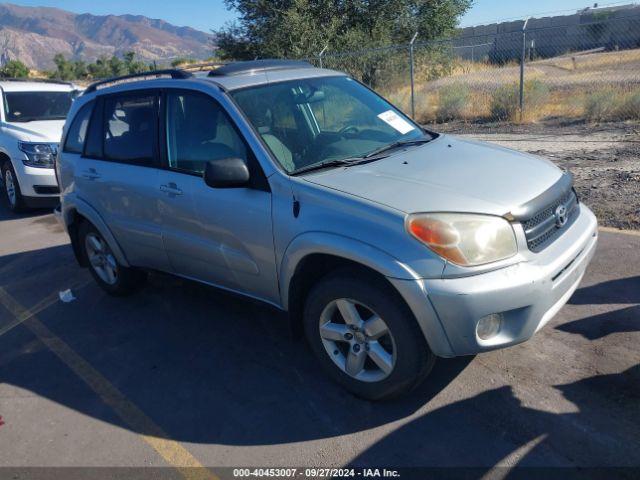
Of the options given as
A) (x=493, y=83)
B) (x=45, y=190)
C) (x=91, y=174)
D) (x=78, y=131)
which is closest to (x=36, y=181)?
(x=45, y=190)

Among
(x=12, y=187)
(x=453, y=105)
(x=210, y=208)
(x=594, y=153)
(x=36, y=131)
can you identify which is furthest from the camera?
(x=453, y=105)

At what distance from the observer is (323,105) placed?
434 cm

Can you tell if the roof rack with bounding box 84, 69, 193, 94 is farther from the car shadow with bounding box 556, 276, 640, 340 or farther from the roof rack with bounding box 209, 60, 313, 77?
the car shadow with bounding box 556, 276, 640, 340

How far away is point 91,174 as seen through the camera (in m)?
4.93

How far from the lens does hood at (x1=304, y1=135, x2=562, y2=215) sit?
3.04m

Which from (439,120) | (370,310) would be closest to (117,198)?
(370,310)

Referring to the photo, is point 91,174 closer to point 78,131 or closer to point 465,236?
point 78,131

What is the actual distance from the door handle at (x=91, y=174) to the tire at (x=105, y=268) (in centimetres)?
50

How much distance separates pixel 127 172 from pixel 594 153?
6.93 metres

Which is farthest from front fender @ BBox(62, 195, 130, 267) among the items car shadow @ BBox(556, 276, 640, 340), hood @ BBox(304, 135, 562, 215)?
car shadow @ BBox(556, 276, 640, 340)

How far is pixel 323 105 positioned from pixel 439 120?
9.97 meters

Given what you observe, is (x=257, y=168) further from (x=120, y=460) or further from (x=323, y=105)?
(x=120, y=460)

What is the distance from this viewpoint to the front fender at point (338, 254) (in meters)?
2.89

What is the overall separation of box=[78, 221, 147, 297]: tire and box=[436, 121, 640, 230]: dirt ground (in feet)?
15.3
